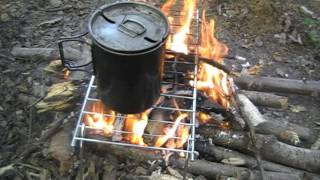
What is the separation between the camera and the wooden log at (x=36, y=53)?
4043 mm

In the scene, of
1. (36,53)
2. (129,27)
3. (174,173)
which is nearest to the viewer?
(129,27)

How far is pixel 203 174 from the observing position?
2.98 meters

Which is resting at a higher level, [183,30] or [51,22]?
[183,30]

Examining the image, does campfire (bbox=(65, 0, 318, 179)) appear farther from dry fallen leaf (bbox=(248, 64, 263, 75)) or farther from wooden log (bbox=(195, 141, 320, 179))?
dry fallen leaf (bbox=(248, 64, 263, 75))

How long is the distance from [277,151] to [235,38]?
5.88 ft

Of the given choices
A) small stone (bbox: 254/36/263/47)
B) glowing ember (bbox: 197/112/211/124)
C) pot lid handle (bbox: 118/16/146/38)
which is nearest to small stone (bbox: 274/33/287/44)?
small stone (bbox: 254/36/263/47)

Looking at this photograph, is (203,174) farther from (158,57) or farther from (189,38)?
(189,38)

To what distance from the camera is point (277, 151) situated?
10.0ft

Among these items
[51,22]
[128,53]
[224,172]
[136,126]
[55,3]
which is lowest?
[224,172]

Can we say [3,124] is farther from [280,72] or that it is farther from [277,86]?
[280,72]

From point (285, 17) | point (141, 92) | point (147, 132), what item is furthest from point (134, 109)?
point (285, 17)

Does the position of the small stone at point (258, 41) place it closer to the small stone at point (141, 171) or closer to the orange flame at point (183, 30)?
the orange flame at point (183, 30)

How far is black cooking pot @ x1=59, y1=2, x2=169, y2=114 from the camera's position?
236 cm

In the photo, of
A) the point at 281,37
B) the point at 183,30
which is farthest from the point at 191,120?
the point at 281,37
